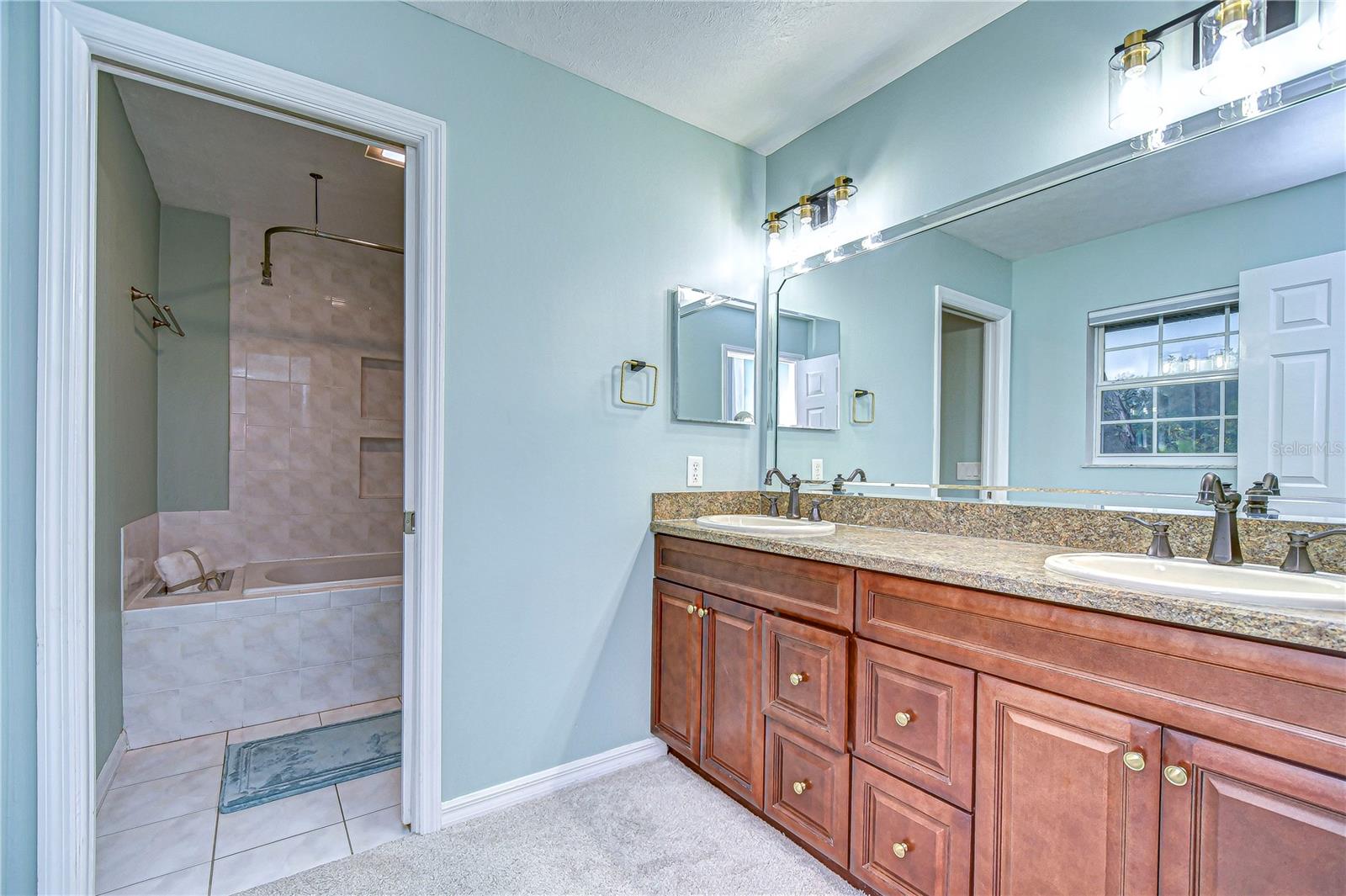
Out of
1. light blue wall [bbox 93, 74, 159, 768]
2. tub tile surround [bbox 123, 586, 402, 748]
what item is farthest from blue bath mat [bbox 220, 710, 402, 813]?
light blue wall [bbox 93, 74, 159, 768]

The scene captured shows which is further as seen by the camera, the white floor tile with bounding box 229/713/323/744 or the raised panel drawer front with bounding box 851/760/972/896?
the white floor tile with bounding box 229/713/323/744

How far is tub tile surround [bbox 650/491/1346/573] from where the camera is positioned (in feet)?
4.27

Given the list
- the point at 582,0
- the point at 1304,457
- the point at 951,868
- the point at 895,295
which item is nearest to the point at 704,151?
the point at 582,0

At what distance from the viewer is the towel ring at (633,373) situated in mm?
2219

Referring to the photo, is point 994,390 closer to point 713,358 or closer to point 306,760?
point 713,358

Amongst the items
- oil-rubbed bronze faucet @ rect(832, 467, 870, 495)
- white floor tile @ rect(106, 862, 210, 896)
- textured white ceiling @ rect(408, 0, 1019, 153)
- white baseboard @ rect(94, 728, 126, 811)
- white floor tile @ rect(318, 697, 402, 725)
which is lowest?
white floor tile @ rect(318, 697, 402, 725)

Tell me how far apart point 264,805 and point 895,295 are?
273cm

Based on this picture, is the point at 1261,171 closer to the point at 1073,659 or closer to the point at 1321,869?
the point at 1073,659

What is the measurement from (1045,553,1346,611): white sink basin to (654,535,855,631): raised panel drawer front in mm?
492

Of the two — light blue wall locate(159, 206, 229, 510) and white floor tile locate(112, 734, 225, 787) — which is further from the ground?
light blue wall locate(159, 206, 229, 510)

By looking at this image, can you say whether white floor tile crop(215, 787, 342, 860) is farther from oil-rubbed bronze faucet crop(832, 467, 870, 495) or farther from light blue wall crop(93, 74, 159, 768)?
oil-rubbed bronze faucet crop(832, 467, 870, 495)

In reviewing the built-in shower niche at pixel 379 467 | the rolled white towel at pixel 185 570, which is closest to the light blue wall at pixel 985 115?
the built-in shower niche at pixel 379 467

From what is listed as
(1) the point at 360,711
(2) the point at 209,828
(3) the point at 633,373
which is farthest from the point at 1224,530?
(1) the point at 360,711

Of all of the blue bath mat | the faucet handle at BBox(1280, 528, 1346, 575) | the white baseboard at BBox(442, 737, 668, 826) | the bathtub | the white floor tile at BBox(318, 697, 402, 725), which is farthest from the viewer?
the bathtub
